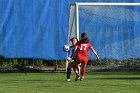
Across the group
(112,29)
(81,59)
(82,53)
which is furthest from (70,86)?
(112,29)

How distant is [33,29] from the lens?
100 ft

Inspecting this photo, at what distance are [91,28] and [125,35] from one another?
1.84 m

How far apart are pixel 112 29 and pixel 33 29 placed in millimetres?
4282

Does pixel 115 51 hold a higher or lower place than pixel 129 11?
lower

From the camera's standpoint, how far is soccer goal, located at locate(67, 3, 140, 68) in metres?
29.0

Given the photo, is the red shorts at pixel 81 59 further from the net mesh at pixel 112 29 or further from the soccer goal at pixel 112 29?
the net mesh at pixel 112 29

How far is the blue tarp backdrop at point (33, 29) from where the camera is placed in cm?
3042

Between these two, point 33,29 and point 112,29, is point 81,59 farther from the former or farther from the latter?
point 33,29

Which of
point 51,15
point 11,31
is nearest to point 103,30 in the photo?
point 51,15

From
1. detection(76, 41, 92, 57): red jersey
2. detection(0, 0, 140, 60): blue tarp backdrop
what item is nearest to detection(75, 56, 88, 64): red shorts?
detection(76, 41, 92, 57): red jersey

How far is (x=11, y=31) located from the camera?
100ft

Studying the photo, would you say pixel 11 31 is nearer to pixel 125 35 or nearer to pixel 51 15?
pixel 51 15

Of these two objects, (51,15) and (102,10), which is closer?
(102,10)

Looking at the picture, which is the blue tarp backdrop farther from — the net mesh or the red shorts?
the red shorts
